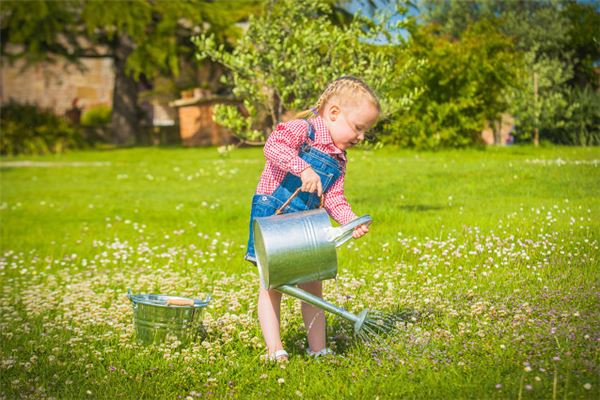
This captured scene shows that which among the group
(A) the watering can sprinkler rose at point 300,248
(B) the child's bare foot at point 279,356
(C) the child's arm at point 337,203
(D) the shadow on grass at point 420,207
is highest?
(C) the child's arm at point 337,203

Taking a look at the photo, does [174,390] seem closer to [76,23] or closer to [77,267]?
[77,267]

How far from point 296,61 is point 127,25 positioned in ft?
52.3

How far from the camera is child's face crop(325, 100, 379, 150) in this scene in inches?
141

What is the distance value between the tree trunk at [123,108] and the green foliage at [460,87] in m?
12.8

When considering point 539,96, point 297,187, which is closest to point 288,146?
point 297,187

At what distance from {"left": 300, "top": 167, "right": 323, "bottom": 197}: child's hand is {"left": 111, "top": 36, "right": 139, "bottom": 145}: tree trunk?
906 inches

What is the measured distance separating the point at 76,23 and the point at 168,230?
16272 mm

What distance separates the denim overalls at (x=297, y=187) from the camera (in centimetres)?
364

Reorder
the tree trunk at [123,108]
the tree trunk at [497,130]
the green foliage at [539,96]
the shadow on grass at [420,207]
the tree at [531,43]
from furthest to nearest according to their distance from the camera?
1. the tree trunk at [123,108]
2. the tree trunk at [497,130]
3. the tree at [531,43]
4. the green foliage at [539,96]
5. the shadow on grass at [420,207]

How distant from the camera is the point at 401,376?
128 inches

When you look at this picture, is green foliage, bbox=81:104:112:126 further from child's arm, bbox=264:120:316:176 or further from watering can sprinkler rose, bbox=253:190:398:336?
watering can sprinkler rose, bbox=253:190:398:336

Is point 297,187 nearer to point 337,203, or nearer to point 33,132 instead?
point 337,203

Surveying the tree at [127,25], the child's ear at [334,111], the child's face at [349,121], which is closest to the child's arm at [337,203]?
the child's face at [349,121]

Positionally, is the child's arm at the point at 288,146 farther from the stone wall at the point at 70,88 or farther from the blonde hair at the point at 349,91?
the stone wall at the point at 70,88
